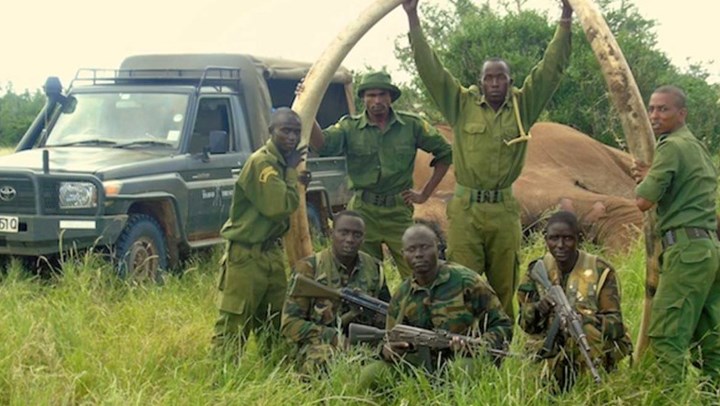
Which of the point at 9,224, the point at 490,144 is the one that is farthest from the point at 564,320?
the point at 9,224

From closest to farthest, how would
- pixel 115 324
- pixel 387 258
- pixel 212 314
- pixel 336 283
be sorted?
pixel 336 283
pixel 115 324
pixel 212 314
pixel 387 258

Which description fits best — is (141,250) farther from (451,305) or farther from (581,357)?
(581,357)

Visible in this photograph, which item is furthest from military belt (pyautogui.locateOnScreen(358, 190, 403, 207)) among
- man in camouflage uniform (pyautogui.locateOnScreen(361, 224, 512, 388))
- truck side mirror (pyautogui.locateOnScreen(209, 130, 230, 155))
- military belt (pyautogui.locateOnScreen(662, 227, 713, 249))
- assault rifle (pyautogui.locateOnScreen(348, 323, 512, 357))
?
truck side mirror (pyautogui.locateOnScreen(209, 130, 230, 155))

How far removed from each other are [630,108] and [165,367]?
2669 millimetres

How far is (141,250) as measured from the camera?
7078mm

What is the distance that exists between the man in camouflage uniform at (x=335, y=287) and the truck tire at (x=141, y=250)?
6.87 feet

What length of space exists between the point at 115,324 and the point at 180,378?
130 centimetres

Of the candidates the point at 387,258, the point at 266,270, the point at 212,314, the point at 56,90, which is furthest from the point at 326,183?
the point at 266,270

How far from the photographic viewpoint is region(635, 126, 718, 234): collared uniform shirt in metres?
4.42

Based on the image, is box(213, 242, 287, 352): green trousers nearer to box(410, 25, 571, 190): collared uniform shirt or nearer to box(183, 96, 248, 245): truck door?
box(410, 25, 571, 190): collared uniform shirt

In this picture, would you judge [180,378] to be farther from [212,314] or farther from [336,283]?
[212,314]

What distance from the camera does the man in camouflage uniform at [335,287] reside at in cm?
488

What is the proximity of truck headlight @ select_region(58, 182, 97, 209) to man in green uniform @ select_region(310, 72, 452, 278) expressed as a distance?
1.85 meters

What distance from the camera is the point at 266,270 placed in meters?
5.27
